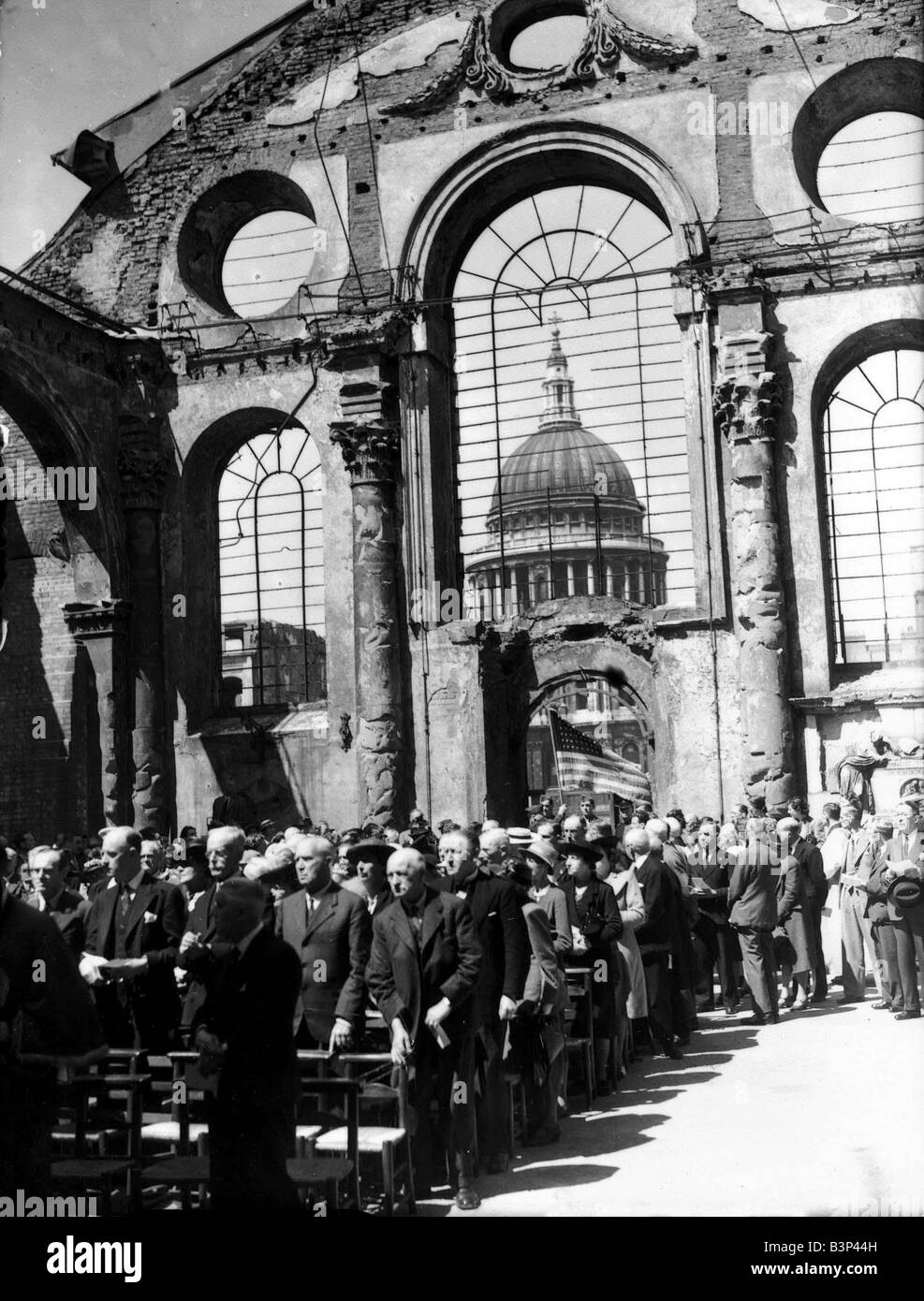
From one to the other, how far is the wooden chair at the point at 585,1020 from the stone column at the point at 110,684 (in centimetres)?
1258

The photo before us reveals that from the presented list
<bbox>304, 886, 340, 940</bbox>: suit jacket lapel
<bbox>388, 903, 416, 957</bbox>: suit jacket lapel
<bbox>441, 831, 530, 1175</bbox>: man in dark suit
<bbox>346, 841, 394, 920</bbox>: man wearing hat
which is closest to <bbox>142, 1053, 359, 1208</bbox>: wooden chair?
<bbox>388, 903, 416, 957</bbox>: suit jacket lapel

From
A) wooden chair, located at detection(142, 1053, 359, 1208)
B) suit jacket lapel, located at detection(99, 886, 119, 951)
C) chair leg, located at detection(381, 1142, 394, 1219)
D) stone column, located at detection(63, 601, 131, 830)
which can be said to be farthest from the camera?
stone column, located at detection(63, 601, 131, 830)

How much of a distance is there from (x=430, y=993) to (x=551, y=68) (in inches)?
705

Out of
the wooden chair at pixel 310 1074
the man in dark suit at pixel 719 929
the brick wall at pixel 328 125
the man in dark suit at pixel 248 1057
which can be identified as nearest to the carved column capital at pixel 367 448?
the brick wall at pixel 328 125

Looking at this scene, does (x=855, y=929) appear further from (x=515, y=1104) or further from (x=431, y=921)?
(x=431, y=921)

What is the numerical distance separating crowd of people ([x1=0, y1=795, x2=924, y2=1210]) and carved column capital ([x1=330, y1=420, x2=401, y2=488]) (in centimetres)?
879

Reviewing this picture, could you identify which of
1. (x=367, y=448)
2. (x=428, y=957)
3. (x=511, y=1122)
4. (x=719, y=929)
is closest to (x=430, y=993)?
(x=428, y=957)

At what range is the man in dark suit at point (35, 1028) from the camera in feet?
20.3

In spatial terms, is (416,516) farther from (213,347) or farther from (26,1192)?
(26,1192)

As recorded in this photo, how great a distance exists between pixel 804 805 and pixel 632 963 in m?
8.66

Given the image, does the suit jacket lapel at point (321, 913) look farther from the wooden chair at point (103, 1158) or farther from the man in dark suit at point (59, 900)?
the wooden chair at point (103, 1158)

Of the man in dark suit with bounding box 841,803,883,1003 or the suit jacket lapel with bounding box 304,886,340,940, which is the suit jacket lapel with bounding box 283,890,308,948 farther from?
the man in dark suit with bounding box 841,803,883,1003

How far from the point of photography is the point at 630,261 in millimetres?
22422

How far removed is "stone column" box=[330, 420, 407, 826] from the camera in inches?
846
